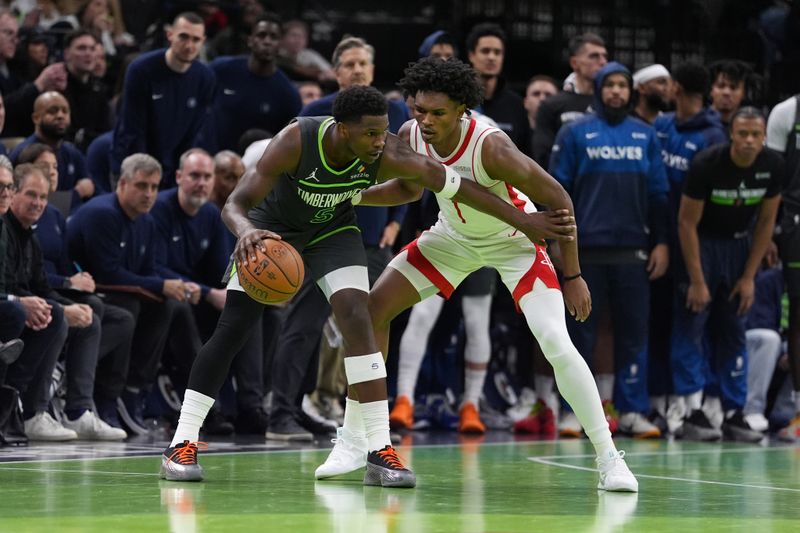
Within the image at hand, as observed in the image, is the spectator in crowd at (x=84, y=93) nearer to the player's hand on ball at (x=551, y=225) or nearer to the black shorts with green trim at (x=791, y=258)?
the black shorts with green trim at (x=791, y=258)

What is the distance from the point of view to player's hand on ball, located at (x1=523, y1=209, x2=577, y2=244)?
247 inches

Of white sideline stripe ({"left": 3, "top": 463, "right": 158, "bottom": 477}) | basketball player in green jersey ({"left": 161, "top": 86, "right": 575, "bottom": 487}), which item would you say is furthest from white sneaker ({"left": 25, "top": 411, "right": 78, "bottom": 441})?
basketball player in green jersey ({"left": 161, "top": 86, "right": 575, "bottom": 487})

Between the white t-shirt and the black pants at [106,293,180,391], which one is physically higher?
the white t-shirt

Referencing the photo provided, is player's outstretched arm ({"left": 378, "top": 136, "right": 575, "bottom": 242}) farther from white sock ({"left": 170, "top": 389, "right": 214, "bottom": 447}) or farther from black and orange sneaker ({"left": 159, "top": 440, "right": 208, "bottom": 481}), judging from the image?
black and orange sneaker ({"left": 159, "top": 440, "right": 208, "bottom": 481})

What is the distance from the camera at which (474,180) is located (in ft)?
21.7

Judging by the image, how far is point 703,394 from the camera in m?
10.7

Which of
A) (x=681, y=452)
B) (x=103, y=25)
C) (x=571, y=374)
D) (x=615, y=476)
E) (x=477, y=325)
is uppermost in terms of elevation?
(x=103, y=25)

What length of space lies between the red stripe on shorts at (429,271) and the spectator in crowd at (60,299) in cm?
268

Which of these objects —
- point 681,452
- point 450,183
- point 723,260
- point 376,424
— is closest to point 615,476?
point 376,424

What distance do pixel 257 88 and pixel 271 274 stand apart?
5.33m

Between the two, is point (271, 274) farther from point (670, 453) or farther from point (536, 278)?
point (670, 453)

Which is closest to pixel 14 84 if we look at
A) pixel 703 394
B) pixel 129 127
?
pixel 129 127

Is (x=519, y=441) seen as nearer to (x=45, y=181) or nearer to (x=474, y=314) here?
(x=474, y=314)

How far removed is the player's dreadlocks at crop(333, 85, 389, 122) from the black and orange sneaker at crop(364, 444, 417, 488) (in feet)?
5.06
